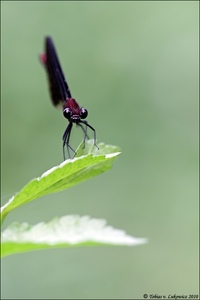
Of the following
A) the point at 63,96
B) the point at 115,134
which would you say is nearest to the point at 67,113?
the point at 63,96

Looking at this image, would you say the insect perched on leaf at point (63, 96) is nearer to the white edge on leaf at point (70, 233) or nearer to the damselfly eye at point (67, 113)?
the damselfly eye at point (67, 113)

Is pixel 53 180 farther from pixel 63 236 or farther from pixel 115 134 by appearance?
pixel 115 134

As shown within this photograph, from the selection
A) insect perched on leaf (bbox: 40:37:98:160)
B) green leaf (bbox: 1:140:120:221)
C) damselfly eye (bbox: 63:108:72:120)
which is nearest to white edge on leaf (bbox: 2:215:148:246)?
green leaf (bbox: 1:140:120:221)

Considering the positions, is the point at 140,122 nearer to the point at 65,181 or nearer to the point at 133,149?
the point at 133,149

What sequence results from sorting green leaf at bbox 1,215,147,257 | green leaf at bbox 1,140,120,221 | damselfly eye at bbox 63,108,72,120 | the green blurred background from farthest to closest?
1. the green blurred background
2. damselfly eye at bbox 63,108,72,120
3. green leaf at bbox 1,140,120,221
4. green leaf at bbox 1,215,147,257

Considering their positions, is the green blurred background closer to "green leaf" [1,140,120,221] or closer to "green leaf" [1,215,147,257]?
"green leaf" [1,140,120,221]

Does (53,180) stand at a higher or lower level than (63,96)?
lower
